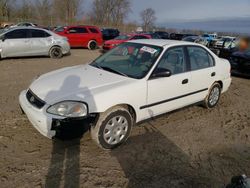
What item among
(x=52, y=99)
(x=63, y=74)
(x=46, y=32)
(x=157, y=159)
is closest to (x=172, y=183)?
(x=157, y=159)

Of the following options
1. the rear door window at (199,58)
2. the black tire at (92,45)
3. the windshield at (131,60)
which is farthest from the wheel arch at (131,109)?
the black tire at (92,45)

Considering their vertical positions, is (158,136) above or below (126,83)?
below

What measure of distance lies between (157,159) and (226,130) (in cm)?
183

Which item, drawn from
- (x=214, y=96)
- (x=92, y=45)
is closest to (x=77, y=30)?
(x=92, y=45)

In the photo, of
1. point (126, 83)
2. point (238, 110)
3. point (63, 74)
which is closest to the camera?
point (126, 83)

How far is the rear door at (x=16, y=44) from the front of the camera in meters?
10.4

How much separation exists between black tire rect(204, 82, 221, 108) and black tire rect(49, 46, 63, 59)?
8.55 m

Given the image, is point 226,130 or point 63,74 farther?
point 226,130

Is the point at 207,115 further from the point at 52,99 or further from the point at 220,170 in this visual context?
the point at 52,99

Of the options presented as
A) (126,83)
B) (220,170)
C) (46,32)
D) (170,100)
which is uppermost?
(46,32)

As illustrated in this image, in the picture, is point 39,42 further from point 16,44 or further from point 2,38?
point 2,38

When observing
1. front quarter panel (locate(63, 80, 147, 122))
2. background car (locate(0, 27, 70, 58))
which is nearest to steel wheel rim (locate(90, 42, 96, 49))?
background car (locate(0, 27, 70, 58))

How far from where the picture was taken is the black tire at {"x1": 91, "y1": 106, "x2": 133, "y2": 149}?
348 cm

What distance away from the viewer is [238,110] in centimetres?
576
